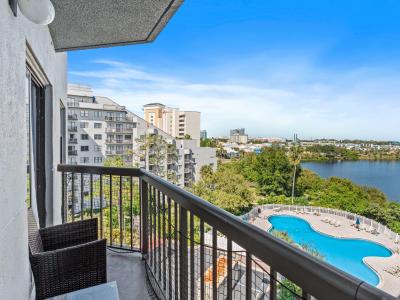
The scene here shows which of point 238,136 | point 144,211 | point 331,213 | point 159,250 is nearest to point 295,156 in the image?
point 331,213

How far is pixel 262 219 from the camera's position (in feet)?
52.9

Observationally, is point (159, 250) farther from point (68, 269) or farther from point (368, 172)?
point (368, 172)

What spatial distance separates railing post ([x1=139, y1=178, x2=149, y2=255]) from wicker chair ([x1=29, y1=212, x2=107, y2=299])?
2.39ft

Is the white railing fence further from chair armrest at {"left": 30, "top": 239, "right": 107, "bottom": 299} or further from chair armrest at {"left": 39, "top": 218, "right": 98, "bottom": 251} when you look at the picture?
chair armrest at {"left": 30, "top": 239, "right": 107, "bottom": 299}

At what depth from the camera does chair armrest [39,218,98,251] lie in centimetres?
204

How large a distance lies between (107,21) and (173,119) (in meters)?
34.1

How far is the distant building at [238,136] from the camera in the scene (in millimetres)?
31141

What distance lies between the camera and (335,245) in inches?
591

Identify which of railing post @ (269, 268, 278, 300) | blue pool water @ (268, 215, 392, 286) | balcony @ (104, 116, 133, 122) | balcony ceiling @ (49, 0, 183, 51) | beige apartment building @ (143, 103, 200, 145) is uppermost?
beige apartment building @ (143, 103, 200, 145)

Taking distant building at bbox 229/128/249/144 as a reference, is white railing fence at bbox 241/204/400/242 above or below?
below

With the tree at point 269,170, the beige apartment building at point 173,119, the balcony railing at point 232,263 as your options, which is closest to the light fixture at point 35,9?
the balcony railing at point 232,263

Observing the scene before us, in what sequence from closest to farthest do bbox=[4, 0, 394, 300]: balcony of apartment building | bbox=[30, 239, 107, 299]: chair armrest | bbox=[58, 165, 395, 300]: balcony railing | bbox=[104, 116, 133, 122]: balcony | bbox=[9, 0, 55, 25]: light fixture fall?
bbox=[58, 165, 395, 300]: balcony railing
bbox=[4, 0, 394, 300]: balcony of apartment building
bbox=[9, 0, 55, 25]: light fixture
bbox=[30, 239, 107, 299]: chair armrest
bbox=[104, 116, 133, 122]: balcony

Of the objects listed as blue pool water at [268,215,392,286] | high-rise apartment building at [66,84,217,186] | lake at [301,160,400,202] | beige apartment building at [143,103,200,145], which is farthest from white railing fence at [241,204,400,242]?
beige apartment building at [143,103,200,145]

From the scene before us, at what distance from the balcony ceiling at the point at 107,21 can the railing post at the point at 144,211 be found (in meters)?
1.29
